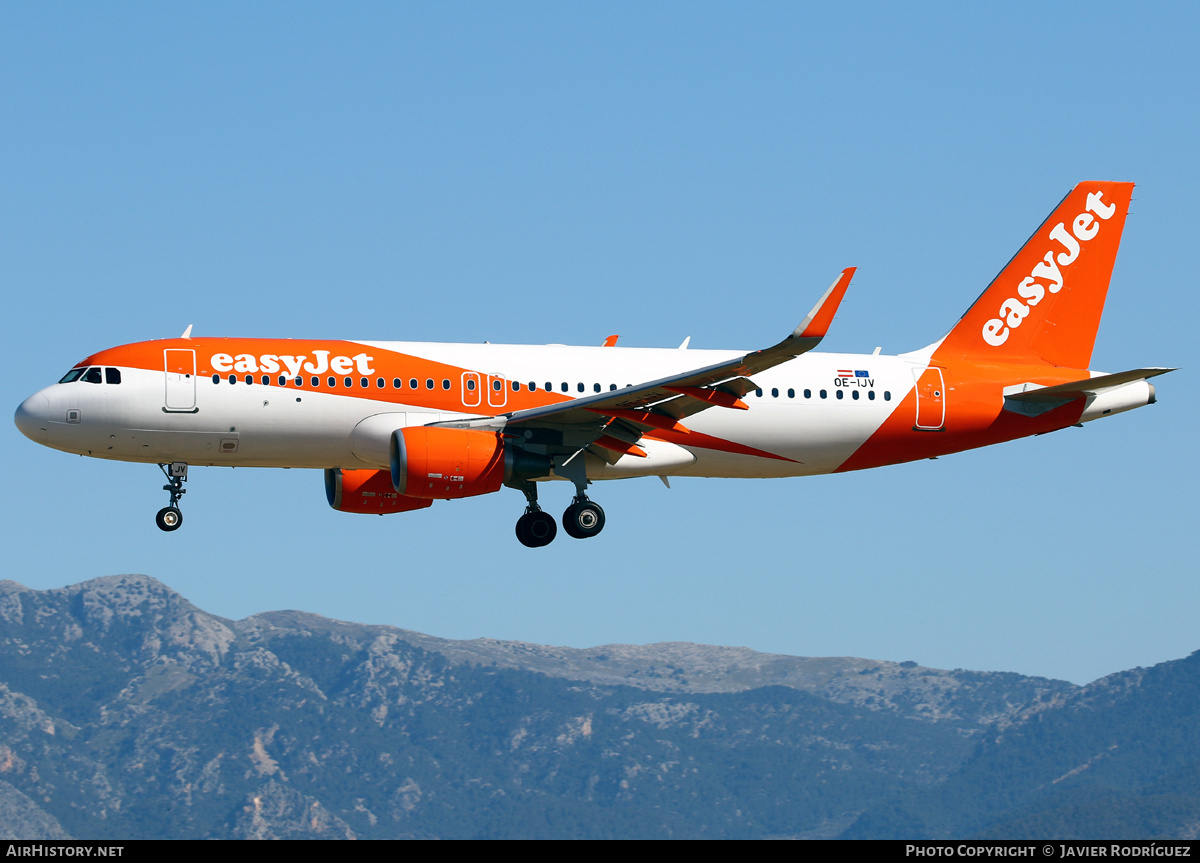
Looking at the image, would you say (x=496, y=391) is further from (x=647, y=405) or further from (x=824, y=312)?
(x=824, y=312)

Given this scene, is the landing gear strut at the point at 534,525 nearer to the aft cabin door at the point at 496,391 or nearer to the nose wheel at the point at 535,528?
the nose wheel at the point at 535,528

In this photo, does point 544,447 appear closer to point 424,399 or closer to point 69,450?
point 424,399

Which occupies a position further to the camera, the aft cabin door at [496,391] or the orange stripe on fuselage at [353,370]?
the aft cabin door at [496,391]

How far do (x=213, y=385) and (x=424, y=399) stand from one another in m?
5.35

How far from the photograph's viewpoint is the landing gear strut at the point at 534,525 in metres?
41.3

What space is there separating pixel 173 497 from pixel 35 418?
162 inches

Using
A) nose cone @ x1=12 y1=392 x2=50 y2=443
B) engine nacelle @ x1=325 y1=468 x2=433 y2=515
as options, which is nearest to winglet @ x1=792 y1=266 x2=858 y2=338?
engine nacelle @ x1=325 y1=468 x2=433 y2=515

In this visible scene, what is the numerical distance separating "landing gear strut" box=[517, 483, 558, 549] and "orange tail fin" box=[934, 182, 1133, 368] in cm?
1348

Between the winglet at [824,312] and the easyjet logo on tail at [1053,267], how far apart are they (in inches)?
576

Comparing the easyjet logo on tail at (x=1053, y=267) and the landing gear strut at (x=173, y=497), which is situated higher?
the easyjet logo on tail at (x=1053, y=267)

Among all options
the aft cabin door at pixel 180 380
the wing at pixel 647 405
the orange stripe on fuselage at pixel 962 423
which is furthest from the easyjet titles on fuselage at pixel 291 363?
the orange stripe on fuselage at pixel 962 423

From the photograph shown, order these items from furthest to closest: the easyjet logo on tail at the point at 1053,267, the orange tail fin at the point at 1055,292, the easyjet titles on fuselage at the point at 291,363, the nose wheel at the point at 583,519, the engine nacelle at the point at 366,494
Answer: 1. the easyjet logo on tail at the point at 1053,267
2. the orange tail fin at the point at 1055,292
3. the engine nacelle at the point at 366,494
4. the nose wheel at the point at 583,519
5. the easyjet titles on fuselage at the point at 291,363
